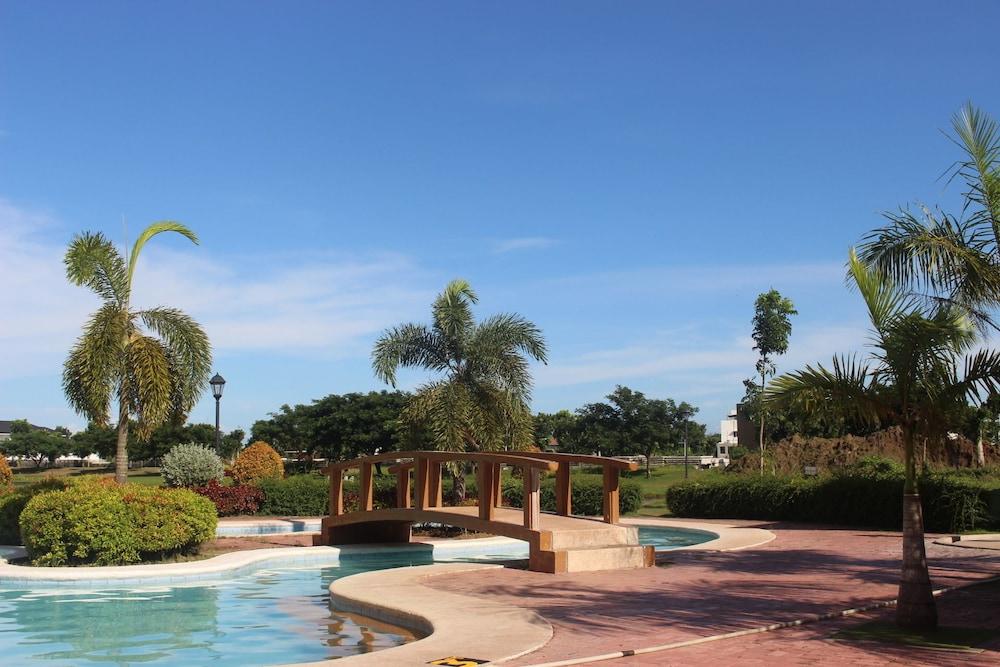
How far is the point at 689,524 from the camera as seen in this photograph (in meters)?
24.1

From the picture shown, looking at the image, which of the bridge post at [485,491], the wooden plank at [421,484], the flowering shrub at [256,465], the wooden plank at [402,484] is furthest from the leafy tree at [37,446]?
the bridge post at [485,491]

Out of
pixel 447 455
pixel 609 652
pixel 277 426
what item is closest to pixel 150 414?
pixel 447 455

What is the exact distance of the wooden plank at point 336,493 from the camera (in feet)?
67.9

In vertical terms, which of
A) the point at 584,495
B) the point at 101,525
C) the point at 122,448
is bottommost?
the point at 101,525

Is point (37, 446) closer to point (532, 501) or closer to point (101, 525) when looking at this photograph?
point (101, 525)

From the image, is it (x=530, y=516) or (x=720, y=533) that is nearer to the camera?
(x=530, y=516)

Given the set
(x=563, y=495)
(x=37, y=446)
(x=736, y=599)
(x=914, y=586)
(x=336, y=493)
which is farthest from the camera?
(x=37, y=446)

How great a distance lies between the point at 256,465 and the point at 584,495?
1022 cm

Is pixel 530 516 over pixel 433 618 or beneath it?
over

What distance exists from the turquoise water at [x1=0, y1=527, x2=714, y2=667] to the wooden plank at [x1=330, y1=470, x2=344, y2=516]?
5.00m

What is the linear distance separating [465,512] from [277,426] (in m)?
63.5

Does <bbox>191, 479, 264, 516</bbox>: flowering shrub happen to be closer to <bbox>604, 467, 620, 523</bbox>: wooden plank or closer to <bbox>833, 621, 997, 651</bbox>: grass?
<bbox>604, 467, 620, 523</bbox>: wooden plank

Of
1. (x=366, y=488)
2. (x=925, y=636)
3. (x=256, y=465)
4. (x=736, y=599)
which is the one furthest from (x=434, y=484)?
(x=256, y=465)

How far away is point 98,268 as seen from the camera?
2061cm
